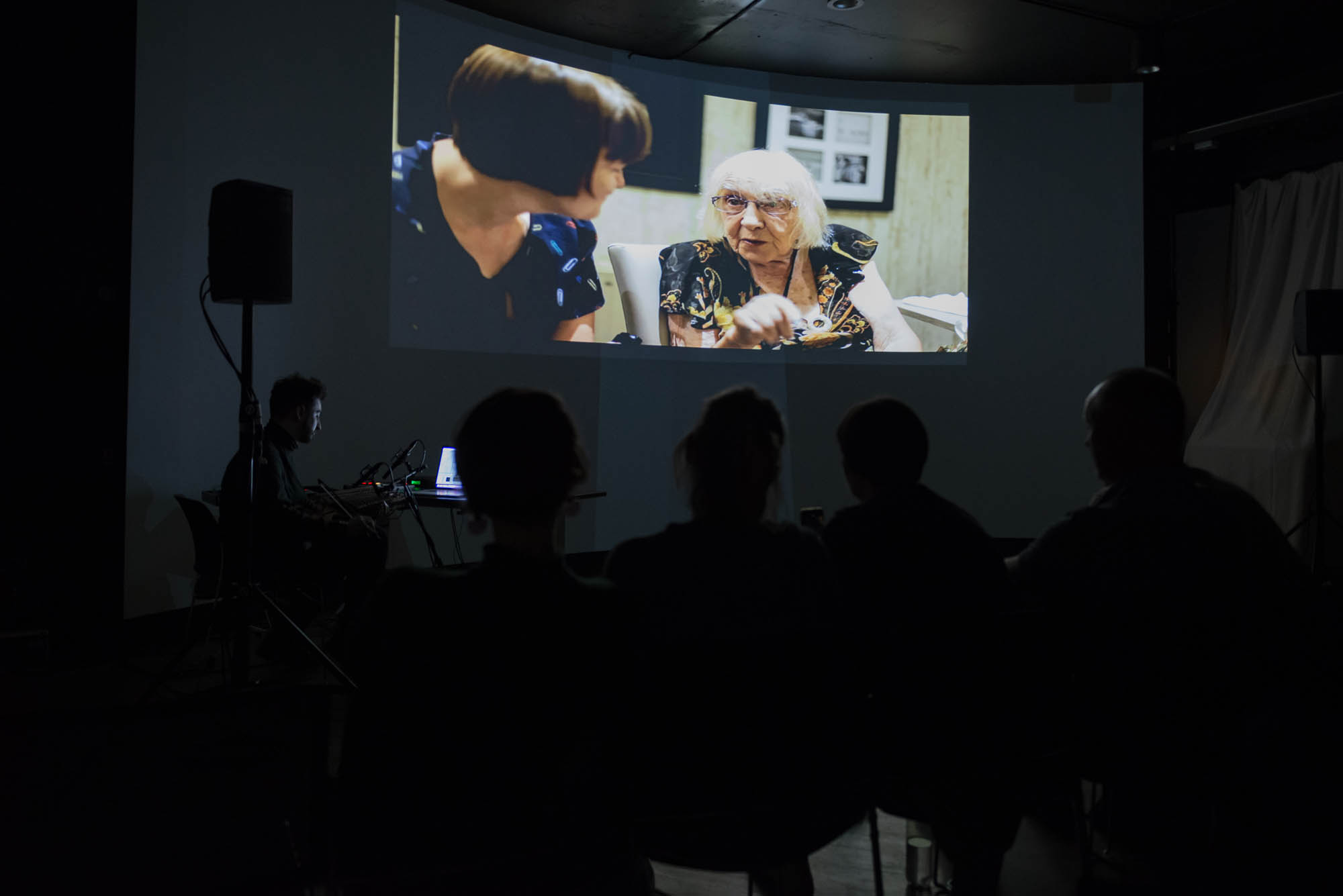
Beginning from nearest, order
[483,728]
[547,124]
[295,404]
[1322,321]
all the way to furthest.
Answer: [483,728]
[295,404]
[1322,321]
[547,124]

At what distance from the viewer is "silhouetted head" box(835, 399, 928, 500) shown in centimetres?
173

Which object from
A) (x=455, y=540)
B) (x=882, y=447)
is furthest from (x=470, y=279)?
(x=882, y=447)

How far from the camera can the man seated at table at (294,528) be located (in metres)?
3.38

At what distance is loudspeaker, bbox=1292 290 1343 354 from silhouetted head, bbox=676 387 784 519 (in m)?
4.83

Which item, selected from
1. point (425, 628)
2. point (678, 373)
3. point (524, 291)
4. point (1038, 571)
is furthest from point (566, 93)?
point (425, 628)

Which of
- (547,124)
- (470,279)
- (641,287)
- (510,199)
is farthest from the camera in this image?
(641,287)

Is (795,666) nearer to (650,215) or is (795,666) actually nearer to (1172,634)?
(1172,634)

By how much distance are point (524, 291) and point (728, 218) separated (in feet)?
5.00

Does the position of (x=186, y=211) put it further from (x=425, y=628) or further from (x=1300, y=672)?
(x=1300, y=672)

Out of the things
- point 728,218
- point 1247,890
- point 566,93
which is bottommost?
point 1247,890

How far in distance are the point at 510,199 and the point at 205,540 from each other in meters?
2.73

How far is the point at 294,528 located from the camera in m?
3.59

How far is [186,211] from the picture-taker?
438 centimetres

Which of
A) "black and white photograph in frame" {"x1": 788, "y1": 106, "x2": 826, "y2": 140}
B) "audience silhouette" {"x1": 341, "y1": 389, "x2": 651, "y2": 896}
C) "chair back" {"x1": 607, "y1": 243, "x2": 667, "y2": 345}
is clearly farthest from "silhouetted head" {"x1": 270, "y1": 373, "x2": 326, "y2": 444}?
"black and white photograph in frame" {"x1": 788, "y1": 106, "x2": 826, "y2": 140}
